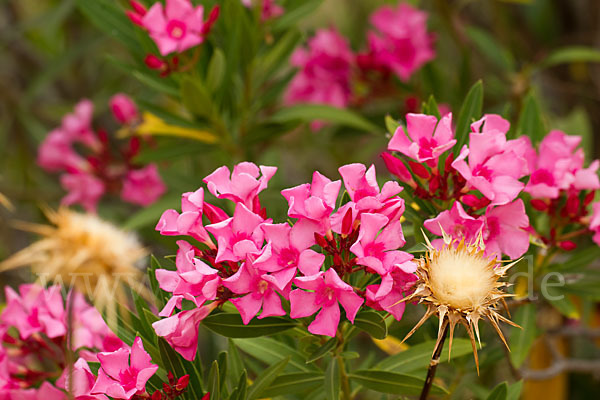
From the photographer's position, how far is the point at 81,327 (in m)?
0.87

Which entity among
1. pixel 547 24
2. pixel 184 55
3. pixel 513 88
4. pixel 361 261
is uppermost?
pixel 547 24

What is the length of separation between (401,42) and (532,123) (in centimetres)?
52

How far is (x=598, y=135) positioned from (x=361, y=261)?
1.44 m

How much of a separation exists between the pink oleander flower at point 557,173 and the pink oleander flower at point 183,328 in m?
0.45

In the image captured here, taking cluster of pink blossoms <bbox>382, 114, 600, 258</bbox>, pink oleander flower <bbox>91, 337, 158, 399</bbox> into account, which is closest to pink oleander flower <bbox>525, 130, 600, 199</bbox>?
cluster of pink blossoms <bbox>382, 114, 600, 258</bbox>

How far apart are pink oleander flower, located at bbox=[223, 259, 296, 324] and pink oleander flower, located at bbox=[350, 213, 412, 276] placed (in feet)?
0.23

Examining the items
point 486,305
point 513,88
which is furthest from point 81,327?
point 513,88

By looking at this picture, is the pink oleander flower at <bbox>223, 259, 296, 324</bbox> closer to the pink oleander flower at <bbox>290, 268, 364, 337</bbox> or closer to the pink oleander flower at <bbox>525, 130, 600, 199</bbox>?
the pink oleander flower at <bbox>290, 268, 364, 337</bbox>

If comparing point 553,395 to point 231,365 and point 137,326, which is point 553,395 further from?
point 137,326

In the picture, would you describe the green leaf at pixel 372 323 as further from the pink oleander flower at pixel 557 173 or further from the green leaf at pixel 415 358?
the pink oleander flower at pixel 557 173

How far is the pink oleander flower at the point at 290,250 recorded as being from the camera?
650mm

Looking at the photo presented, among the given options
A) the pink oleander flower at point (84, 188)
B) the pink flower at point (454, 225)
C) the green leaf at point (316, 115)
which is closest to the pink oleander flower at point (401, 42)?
the green leaf at point (316, 115)

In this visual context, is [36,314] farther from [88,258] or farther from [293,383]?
[293,383]

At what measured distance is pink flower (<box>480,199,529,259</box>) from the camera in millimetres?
752
